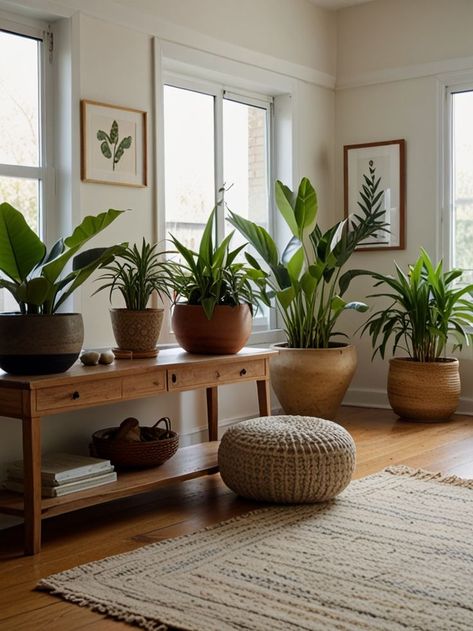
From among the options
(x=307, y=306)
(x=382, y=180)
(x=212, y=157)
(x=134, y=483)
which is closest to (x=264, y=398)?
(x=134, y=483)

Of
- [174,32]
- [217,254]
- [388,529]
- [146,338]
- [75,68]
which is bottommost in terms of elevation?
[388,529]

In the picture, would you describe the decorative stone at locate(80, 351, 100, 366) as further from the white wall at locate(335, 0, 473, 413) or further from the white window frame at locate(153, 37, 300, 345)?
the white wall at locate(335, 0, 473, 413)

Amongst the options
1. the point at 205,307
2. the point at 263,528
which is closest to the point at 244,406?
the point at 205,307

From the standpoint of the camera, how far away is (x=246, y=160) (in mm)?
5578

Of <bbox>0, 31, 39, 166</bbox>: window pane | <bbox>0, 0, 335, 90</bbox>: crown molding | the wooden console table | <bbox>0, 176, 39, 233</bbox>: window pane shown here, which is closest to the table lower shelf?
the wooden console table

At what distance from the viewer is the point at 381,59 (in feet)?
19.7

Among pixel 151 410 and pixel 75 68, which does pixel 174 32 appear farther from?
pixel 151 410

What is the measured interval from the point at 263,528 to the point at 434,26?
392 centimetres

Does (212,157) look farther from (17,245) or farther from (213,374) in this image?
(17,245)

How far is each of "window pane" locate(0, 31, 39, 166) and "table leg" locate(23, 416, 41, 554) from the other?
56.7 inches

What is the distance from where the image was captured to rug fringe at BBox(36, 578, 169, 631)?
235 centimetres

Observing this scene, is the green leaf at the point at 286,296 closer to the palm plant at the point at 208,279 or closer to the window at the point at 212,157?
the window at the point at 212,157

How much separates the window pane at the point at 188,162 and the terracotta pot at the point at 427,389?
5.19ft

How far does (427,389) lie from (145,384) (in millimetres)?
2462
